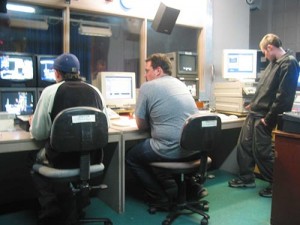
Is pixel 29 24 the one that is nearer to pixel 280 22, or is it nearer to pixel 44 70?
pixel 44 70

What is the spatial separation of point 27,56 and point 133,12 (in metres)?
1.61

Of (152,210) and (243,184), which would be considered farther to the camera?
(243,184)

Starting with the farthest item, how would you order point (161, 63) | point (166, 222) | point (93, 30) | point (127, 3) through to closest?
point (93, 30), point (127, 3), point (161, 63), point (166, 222)

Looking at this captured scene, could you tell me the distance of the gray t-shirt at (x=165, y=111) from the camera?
100 inches

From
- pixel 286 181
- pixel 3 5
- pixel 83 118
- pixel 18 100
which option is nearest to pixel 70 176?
pixel 83 118

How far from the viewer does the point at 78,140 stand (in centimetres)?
201

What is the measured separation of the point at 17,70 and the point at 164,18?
184cm

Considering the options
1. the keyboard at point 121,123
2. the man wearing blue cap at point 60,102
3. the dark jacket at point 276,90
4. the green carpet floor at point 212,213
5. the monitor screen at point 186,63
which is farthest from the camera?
the monitor screen at point 186,63

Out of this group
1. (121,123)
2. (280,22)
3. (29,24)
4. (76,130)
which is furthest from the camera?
(280,22)

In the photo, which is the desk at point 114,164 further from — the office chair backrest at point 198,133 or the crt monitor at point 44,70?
the crt monitor at point 44,70

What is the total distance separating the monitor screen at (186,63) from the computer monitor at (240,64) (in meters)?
0.39

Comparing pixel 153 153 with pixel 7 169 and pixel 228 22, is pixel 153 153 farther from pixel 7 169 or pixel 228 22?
Answer: pixel 228 22

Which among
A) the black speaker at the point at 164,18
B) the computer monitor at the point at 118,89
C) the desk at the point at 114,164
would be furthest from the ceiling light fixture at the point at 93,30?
the desk at the point at 114,164

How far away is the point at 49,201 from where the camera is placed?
2672 millimetres
